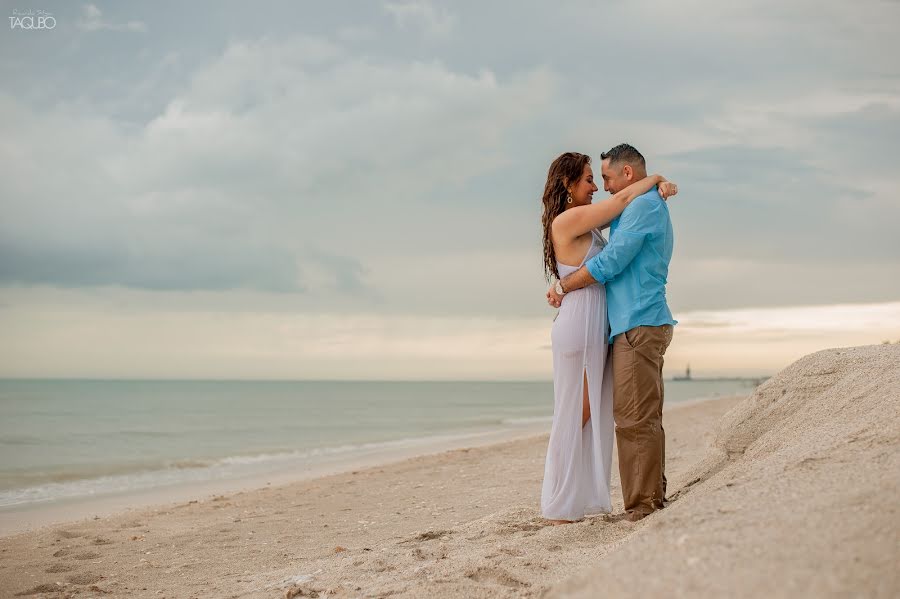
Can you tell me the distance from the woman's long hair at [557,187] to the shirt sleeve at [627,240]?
46 centimetres

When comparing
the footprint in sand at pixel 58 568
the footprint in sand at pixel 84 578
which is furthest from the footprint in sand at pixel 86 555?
the footprint in sand at pixel 84 578

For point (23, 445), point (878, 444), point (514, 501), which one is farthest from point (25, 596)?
point (23, 445)

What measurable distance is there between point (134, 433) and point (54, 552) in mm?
18485

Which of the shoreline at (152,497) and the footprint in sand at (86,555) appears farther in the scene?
the shoreline at (152,497)

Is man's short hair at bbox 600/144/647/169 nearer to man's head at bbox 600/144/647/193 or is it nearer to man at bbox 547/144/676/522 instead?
man's head at bbox 600/144/647/193

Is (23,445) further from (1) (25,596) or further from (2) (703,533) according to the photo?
(2) (703,533)

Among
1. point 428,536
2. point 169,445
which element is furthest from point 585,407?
point 169,445

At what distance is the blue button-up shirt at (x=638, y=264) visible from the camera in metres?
4.81

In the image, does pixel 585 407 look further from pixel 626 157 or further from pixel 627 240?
pixel 626 157

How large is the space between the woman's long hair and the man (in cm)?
40

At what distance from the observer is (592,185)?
517 centimetres

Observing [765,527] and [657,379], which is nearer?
[765,527]

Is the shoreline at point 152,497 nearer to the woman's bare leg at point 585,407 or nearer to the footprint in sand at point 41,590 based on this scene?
the footprint in sand at point 41,590

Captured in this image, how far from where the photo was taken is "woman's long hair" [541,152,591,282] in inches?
202
